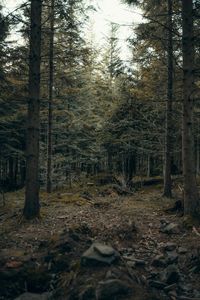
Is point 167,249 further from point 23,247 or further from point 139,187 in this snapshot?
point 139,187

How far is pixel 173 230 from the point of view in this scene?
10133mm

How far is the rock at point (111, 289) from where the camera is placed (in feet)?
19.5

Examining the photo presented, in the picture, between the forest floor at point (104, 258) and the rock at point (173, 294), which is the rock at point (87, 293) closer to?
the forest floor at point (104, 258)

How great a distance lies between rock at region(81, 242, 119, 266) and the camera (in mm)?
6961

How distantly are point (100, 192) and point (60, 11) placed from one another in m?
9.91

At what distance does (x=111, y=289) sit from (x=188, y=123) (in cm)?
633

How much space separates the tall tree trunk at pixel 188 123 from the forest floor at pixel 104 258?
778mm

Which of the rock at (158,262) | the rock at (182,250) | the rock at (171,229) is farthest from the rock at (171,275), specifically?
the rock at (171,229)

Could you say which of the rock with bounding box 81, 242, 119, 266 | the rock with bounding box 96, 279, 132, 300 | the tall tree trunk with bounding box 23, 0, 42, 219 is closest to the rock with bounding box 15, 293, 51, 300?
the rock with bounding box 81, 242, 119, 266

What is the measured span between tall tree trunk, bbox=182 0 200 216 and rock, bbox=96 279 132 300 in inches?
205

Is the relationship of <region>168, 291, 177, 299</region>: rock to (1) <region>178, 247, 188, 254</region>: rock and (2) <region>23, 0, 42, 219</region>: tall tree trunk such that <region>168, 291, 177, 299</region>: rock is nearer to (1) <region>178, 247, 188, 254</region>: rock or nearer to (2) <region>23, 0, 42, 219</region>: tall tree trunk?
(1) <region>178, 247, 188, 254</region>: rock

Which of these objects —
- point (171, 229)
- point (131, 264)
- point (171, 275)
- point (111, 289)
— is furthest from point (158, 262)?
point (171, 229)

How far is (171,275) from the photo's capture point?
22.7ft

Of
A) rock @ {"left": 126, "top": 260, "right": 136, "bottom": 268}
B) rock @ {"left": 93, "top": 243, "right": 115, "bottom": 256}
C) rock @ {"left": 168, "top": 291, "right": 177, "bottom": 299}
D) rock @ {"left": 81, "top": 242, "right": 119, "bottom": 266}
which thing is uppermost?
rock @ {"left": 93, "top": 243, "right": 115, "bottom": 256}
